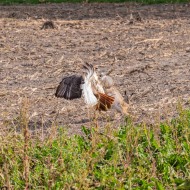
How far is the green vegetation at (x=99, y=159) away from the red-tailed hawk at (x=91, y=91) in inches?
19.8

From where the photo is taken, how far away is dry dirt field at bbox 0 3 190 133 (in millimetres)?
8664

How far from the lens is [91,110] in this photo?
26.9ft

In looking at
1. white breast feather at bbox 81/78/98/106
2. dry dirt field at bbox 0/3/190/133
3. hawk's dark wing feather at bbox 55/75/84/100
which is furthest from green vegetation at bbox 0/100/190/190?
hawk's dark wing feather at bbox 55/75/84/100

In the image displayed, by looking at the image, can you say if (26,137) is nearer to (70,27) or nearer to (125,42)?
(125,42)

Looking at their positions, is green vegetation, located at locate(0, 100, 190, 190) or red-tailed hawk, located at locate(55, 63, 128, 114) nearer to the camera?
green vegetation, located at locate(0, 100, 190, 190)

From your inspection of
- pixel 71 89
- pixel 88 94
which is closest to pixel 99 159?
pixel 88 94

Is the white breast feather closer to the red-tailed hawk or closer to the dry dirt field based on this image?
the red-tailed hawk

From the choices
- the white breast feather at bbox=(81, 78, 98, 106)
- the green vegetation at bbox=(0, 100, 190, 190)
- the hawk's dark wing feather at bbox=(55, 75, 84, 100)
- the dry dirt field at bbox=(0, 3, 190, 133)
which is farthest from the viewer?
the dry dirt field at bbox=(0, 3, 190, 133)

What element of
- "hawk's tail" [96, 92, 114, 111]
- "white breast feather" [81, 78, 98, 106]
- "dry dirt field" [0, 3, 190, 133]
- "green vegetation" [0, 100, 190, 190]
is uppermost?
"white breast feather" [81, 78, 98, 106]

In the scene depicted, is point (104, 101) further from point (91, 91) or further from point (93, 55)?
point (93, 55)

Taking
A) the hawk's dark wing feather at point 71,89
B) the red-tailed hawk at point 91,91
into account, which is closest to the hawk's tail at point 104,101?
the red-tailed hawk at point 91,91

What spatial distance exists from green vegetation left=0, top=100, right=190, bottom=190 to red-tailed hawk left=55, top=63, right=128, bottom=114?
1.65ft

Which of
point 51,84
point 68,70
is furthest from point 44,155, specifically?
point 68,70

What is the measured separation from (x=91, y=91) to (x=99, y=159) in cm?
125
